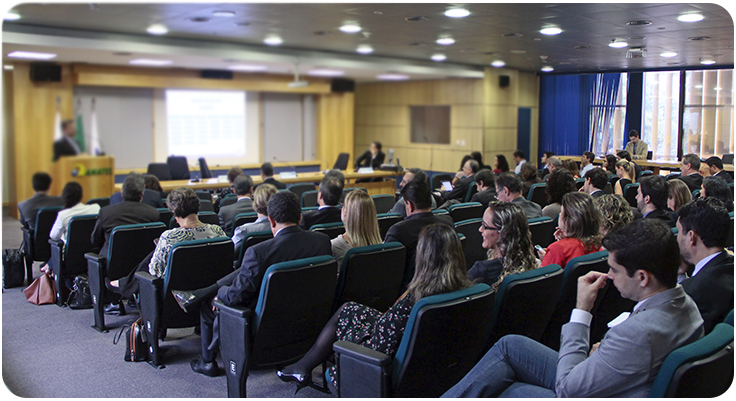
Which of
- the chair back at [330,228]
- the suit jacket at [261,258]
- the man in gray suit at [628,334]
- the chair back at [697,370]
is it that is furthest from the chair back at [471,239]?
the chair back at [697,370]

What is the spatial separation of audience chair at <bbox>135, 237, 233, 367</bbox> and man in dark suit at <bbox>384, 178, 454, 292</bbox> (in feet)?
3.54

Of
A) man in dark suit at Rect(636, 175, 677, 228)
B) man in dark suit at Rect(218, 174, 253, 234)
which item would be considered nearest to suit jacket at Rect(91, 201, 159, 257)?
man in dark suit at Rect(218, 174, 253, 234)

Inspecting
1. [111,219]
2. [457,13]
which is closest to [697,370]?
[111,219]

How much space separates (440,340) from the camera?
7.82 feet

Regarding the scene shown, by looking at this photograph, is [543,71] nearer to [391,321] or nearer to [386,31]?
[386,31]

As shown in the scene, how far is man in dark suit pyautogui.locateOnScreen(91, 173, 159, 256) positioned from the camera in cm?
454

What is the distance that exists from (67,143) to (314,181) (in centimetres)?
1051

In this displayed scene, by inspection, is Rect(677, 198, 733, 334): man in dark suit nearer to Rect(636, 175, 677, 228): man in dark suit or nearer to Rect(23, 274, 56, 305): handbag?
Rect(636, 175, 677, 228): man in dark suit

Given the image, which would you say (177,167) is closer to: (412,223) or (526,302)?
(412,223)

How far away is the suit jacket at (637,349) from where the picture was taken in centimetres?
186

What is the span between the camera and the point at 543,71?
13.3 meters

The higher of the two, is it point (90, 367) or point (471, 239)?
point (471, 239)

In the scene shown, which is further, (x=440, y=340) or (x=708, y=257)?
(x=708, y=257)

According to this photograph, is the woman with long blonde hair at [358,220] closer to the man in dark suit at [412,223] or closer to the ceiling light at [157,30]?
the man in dark suit at [412,223]
